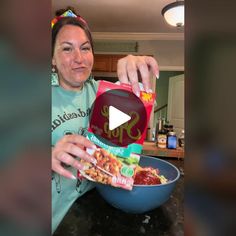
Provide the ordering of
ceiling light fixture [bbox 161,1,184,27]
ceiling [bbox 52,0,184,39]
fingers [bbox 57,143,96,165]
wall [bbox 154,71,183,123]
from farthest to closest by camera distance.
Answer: wall [bbox 154,71,183,123], ceiling [bbox 52,0,184,39], ceiling light fixture [bbox 161,1,184,27], fingers [bbox 57,143,96,165]

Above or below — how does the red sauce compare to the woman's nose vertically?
below

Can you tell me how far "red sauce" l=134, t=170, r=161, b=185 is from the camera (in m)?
0.43

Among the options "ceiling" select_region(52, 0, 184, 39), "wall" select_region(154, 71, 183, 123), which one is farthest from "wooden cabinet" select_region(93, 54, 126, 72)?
"wall" select_region(154, 71, 183, 123)

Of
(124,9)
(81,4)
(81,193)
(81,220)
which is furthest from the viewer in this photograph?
(124,9)

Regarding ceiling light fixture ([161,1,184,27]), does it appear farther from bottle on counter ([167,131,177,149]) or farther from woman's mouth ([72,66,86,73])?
woman's mouth ([72,66,86,73])

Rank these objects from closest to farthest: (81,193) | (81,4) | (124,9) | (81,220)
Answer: (81,220) < (81,193) < (81,4) < (124,9)

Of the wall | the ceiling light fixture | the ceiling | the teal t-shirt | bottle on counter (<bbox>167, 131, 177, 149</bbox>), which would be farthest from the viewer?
the wall

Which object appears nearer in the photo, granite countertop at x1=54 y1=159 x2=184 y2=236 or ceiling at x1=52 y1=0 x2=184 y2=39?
granite countertop at x1=54 y1=159 x2=184 y2=236

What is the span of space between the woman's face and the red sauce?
0.31 meters
